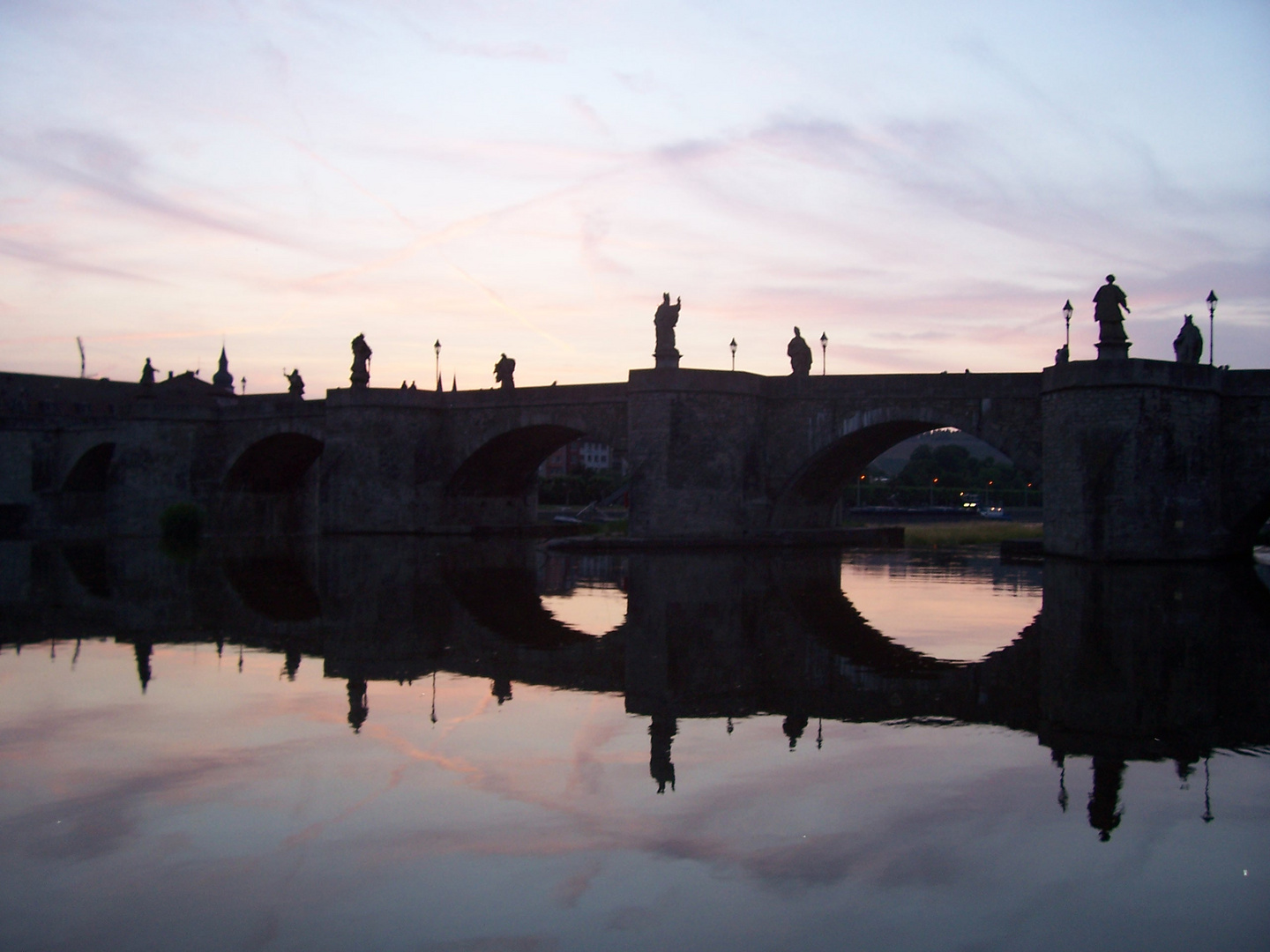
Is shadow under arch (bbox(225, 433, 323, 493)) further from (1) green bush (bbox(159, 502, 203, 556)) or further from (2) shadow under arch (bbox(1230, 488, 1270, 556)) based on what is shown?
(2) shadow under arch (bbox(1230, 488, 1270, 556))

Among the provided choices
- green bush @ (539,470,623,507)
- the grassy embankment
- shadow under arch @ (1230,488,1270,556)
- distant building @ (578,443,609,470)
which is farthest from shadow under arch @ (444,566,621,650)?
distant building @ (578,443,609,470)

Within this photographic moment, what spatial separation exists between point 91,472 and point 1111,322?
1860 inches

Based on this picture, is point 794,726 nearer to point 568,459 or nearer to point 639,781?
point 639,781

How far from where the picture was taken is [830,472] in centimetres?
3644

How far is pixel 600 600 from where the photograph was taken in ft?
64.0

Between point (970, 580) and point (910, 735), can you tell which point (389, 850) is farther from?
point (970, 580)

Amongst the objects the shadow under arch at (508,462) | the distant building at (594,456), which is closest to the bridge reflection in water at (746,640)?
the shadow under arch at (508,462)

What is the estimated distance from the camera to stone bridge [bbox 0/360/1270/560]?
2566cm

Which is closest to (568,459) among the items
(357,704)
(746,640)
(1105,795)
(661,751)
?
(746,640)

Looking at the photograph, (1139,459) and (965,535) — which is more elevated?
(1139,459)

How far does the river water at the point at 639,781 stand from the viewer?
5.74 meters

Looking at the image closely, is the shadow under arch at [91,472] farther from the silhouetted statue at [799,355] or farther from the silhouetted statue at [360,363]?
the silhouetted statue at [799,355]

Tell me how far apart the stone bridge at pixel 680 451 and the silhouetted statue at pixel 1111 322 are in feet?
3.05

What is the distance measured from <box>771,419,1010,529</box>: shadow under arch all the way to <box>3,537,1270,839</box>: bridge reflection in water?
7574mm
